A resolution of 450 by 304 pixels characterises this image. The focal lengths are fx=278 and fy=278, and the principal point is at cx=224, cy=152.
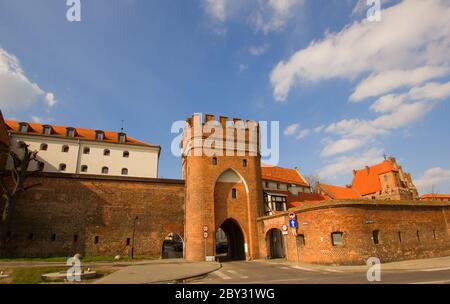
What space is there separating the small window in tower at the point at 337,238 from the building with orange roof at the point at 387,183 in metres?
33.3

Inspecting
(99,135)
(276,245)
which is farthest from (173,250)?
(99,135)

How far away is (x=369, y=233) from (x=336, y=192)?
34.4 meters

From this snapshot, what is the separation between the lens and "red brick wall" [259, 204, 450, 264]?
59.9ft

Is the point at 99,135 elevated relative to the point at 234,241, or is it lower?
elevated

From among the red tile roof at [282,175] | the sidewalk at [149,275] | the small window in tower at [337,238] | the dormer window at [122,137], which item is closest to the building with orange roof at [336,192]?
the red tile roof at [282,175]

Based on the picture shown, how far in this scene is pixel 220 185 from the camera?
1087 inches

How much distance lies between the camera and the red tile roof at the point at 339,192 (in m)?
49.8

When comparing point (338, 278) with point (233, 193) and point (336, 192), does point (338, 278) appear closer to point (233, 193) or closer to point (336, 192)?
point (233, 193)

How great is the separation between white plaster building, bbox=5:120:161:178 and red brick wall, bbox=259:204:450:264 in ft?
79.4

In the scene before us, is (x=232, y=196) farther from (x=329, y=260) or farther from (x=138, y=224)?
(x=329, y=260)

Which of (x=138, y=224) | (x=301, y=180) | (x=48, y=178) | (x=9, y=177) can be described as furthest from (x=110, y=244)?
(x=301, y=180)

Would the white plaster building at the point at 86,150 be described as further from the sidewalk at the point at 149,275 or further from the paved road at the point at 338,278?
the paved road at the point at 338,278

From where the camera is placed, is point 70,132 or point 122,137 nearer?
point 70,132

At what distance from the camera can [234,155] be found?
2859 centimetres
